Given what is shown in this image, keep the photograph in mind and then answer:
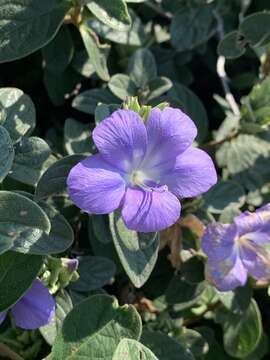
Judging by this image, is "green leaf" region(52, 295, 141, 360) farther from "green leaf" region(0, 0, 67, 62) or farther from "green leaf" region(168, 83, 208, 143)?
"green leaf" region(168, 83, 208, 143)

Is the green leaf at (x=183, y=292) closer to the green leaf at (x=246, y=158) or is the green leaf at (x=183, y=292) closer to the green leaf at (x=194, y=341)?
the green leaf at (x=194, y=341)

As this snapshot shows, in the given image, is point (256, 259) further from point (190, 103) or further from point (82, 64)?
point (82, 64)

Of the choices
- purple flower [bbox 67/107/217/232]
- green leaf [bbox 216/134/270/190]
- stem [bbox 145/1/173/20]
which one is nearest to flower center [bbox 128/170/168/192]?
purple flower [bbox 67/107/217/232]

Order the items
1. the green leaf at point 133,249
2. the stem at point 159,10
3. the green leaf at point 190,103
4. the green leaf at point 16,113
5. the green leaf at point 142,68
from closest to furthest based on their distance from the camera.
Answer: the green leaf at point 133,249
the green leaf at point 16,113
the green leaf at point 142,68
the green leaf at point 190,103
the stem at point 159,10

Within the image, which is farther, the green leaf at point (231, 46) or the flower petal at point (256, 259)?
the green leaf at point (231, 46)

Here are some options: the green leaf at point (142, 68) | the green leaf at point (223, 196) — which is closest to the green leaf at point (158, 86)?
the green leaf at point (142, 68)

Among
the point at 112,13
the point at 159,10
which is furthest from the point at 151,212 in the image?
the point at 159,10

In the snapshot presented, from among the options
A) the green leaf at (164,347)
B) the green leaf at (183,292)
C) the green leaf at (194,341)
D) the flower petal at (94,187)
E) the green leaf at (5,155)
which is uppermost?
the green leaf at (5,155)
